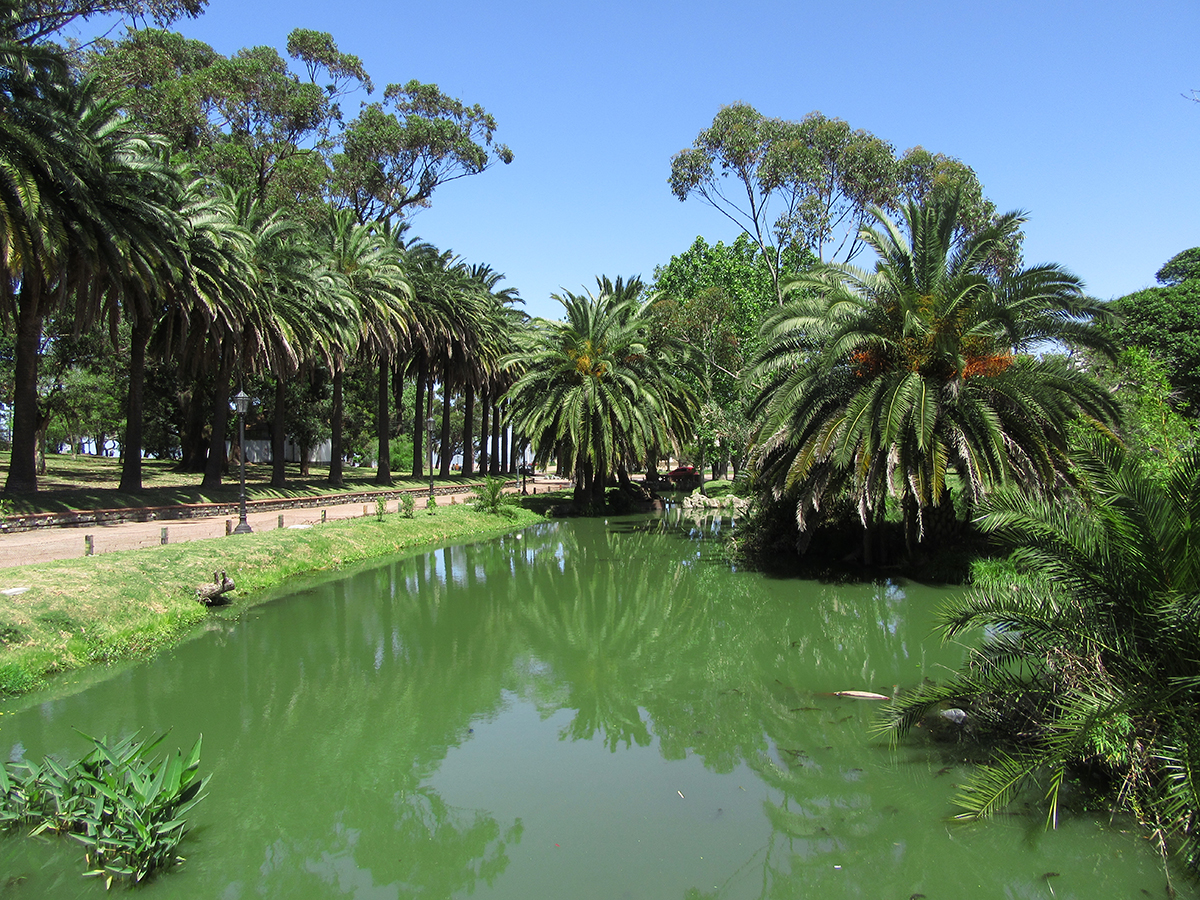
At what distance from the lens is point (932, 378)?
50.3 ft

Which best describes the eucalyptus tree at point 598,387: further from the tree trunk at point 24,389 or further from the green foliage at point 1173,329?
the green foliage at point 1173,329

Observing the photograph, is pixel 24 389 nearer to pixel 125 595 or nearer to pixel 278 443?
pixel 278 443

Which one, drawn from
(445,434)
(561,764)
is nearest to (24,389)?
(561,764)

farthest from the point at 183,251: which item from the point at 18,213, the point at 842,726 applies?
the point at 842,726

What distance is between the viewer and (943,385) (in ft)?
49.2

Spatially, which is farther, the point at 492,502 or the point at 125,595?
the point at 492,502

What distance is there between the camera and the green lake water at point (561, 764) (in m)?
5.34

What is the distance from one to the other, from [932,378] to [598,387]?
1702 cm

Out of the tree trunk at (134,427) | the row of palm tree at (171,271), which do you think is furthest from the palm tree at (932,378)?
the tree trunk at (134,427)

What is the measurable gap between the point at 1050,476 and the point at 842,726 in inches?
343

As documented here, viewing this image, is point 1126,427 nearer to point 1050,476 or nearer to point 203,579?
point 1050,476

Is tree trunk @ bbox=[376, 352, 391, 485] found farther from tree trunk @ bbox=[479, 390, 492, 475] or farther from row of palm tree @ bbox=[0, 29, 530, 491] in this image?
tree trunk @ bbox=[479, 390, 492, 475]

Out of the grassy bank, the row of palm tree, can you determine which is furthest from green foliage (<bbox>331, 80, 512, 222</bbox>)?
the grassy bank

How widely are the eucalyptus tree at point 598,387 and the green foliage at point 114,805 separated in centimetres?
2463
